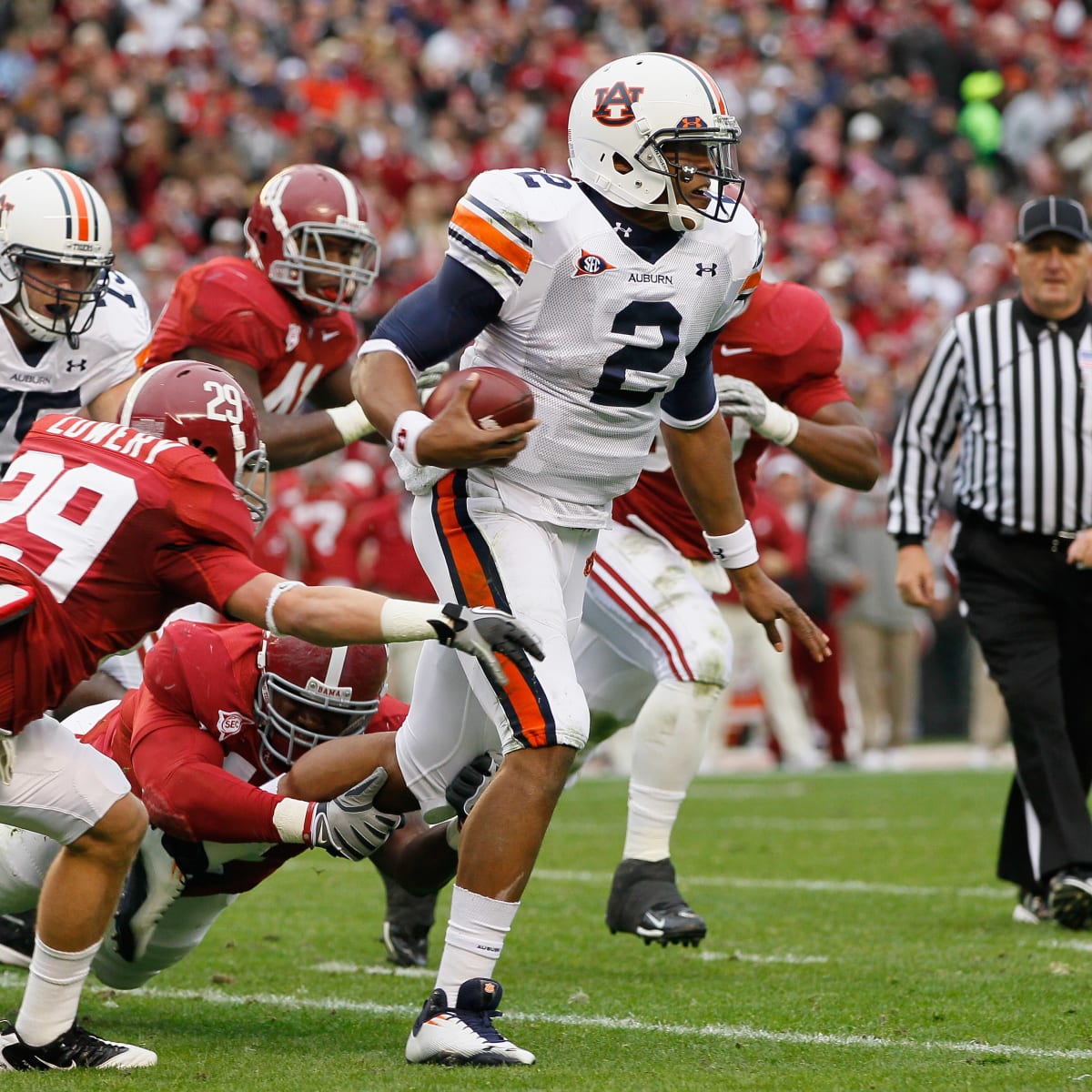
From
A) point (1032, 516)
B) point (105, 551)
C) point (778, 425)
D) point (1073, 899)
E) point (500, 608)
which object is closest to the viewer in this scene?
point (105, 551)

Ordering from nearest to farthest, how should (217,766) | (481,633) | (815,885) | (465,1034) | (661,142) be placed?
(481,633), (465,1034), (661,142), (217,766), (815,885)

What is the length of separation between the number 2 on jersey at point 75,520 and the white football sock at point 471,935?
35.4 inches

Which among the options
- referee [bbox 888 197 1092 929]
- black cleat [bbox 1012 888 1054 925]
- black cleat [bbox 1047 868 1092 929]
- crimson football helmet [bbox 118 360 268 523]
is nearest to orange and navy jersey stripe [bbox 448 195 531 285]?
crimson football helmet [bbox 118 360 268 523]

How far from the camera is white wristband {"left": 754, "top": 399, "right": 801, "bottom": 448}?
4.67 m

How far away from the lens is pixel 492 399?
3244 mm

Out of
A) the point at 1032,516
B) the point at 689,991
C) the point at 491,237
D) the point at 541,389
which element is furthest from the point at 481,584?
the point at 1032,516

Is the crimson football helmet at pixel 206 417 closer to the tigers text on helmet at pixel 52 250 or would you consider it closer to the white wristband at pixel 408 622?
the white wristband at pixel 408 622

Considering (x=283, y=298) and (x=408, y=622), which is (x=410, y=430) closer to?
(x=408, y=622)

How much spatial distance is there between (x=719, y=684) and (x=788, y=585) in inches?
275

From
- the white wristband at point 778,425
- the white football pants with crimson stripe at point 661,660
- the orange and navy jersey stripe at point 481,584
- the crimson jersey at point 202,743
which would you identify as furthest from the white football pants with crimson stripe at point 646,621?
the orange and navy jersey stripe at point 481,584

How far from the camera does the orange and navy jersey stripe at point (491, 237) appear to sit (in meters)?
3.42

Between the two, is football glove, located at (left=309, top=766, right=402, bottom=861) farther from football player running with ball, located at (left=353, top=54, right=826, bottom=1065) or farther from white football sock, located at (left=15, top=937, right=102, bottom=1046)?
white football sock, located at (left=15, top=937, right=102, bottom=1046)

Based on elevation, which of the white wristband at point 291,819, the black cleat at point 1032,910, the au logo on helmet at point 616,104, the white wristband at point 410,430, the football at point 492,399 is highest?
the au logo on helmet at point 616,104

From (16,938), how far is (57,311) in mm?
1550
